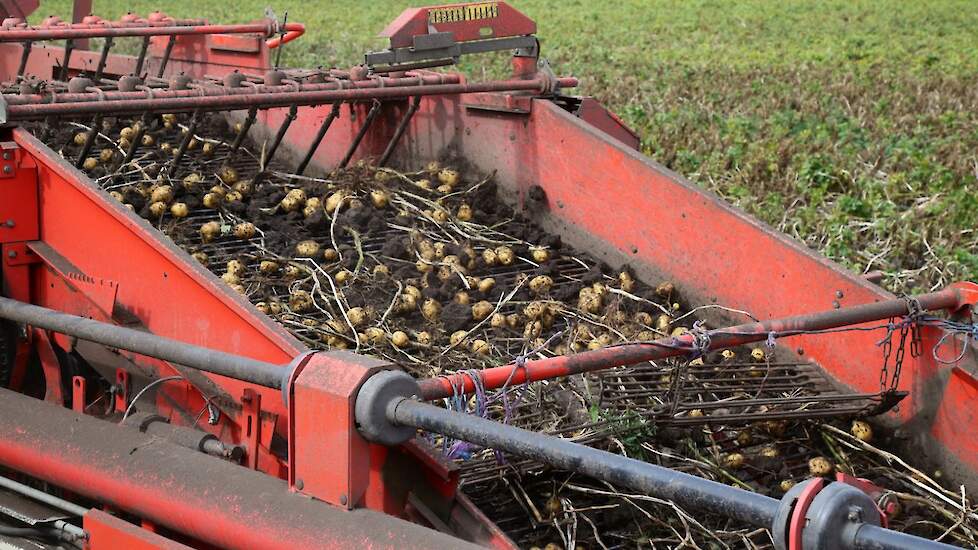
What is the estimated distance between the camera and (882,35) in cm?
1728

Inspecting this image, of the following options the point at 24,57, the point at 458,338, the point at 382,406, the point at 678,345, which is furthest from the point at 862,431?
the point at 24,57

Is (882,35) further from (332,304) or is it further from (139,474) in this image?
(139,474)

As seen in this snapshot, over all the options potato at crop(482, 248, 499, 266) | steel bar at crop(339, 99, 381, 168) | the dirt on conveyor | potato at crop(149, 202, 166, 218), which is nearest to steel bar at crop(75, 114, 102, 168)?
the dirt on conveyor

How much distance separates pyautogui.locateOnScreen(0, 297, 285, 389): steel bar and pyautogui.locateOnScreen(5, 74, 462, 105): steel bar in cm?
102

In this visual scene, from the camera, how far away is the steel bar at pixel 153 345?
10.1ft

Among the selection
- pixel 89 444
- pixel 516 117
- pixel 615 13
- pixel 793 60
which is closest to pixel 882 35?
pixel 793 60

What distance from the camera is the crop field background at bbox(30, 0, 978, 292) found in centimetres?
726

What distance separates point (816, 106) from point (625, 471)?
8.83 m

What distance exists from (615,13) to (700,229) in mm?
19236

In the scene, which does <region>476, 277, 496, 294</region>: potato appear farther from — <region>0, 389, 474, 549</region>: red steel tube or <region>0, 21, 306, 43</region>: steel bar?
<region>0, 21, 306, 43</region>: steel bar

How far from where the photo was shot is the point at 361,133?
592cm

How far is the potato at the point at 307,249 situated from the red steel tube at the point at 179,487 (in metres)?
1.35

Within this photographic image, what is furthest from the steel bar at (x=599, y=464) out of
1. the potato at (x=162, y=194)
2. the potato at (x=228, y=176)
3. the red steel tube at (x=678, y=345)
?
the potato at (x=228, y=176)

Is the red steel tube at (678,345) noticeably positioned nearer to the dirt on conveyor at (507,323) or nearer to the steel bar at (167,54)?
the dirt on conveyor at (507,323)
